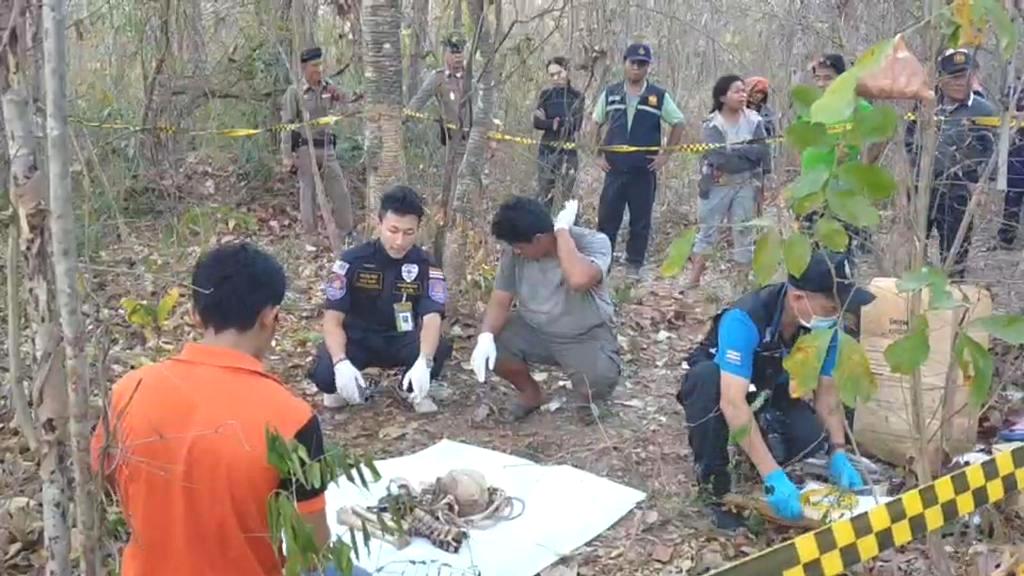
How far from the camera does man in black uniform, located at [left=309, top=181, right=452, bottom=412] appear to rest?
4281 millimetres

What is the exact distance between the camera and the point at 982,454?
350 cm

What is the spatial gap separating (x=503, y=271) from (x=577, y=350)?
1.47ft

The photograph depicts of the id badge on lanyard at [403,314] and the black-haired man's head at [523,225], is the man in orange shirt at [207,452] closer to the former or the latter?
the black-haired man's head at [523,225]

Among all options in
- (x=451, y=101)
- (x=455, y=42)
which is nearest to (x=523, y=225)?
(x=451, y=101)

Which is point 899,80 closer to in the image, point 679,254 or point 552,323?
point 679,254

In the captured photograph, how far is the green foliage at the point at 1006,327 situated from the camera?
1904 mm

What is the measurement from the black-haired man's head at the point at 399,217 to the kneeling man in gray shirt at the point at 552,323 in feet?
1.28

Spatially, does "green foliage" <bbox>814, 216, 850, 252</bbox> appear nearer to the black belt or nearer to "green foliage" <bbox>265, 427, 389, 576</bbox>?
"green foliage" <bbox>265, 427, 389, 576</bbox>

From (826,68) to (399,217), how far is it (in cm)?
246

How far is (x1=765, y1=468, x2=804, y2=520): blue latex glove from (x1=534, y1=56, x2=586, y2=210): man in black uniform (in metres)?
3.90

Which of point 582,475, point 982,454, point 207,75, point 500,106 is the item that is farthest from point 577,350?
point 207,75

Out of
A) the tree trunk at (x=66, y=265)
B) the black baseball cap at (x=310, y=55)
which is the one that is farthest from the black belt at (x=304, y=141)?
the tree trunk at (x=66, y=265)

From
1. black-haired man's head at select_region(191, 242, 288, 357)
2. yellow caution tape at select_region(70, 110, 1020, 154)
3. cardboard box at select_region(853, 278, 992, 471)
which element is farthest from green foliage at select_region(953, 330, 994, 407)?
yellow caution tape at select_region(70, 110, 1020, 154)

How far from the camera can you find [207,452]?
2010mm
